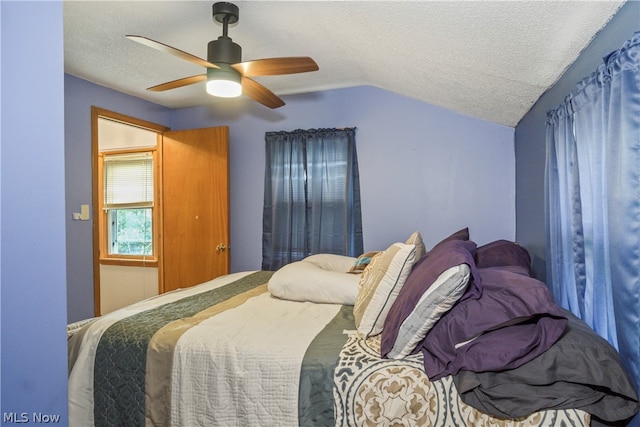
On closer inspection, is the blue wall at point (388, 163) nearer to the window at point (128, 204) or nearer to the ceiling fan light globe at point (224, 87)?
the window at point (128, 204)

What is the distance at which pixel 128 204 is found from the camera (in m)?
4.82

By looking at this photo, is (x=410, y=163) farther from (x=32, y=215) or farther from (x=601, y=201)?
(x=32, y=215)

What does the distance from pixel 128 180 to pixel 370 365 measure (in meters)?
4.61

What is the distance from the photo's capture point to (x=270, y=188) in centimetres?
372

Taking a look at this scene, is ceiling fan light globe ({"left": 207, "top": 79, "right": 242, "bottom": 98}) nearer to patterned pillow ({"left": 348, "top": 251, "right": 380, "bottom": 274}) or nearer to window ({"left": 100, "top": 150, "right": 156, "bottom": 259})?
patterned pillow ({"left": 348, "top": 251, "right": 380, "bottom": 274})

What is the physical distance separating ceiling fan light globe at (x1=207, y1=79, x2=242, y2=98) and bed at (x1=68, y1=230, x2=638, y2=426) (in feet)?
4.46

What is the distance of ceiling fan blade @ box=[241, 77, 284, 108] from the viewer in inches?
94.7

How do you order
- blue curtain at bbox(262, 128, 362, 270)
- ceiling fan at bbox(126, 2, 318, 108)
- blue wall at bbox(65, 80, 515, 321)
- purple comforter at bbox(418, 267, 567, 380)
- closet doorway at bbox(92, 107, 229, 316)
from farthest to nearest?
closet doorway at bbox(92, 107, 229, 316)
blue curtain at bbox(262, 128, 362, 270)
blue wall at bbox(65, 80, 515, 321)
ceiling fan at bbox(126, 2, 318, 108)
purple comforter at bbox(418, 267, 567, 380)

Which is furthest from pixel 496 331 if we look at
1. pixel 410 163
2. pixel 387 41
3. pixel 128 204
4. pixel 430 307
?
pixel 128 204

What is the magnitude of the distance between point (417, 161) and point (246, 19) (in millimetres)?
1963

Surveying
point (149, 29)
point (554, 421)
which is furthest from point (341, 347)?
point (149, 29)
